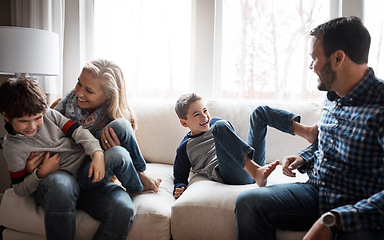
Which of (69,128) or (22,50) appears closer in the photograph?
(69,128)

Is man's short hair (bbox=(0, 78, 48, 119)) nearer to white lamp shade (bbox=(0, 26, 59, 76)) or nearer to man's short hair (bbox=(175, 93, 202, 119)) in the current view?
man's short hair (bbox=(175, 93, 202, 119))

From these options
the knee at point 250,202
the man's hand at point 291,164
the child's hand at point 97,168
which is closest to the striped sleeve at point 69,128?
the child's hand at point 97,168

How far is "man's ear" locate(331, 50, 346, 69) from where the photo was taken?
3.96 feet

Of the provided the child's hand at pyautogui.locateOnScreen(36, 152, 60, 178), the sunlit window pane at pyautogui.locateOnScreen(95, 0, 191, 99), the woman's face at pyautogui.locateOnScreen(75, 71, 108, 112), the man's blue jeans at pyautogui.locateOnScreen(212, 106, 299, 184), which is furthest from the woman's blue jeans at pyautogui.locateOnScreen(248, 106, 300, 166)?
the sunlit window pane at pyautogui.locateOnScreen(95, 0, 191, 99)

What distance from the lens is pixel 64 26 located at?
2.87 metres

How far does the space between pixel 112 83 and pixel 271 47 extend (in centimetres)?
146

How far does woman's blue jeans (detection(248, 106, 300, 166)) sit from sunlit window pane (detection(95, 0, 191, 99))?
1.30 metres

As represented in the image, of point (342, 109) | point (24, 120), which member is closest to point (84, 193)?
point (24, 120)

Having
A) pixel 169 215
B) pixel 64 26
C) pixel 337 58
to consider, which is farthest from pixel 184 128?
pixel 64 26

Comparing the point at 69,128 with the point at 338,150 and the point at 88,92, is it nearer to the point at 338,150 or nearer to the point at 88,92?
the point at 88,92

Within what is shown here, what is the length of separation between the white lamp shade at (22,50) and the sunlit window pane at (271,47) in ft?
4.72

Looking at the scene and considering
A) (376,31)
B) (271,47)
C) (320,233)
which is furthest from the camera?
(271,47)

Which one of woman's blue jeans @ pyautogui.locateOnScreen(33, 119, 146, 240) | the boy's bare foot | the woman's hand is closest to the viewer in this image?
woman's blue jeans @ pyautogui.locateOnScreen(33, 119, 146, 240)

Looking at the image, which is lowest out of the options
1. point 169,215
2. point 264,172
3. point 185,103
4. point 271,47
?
point 169,215
